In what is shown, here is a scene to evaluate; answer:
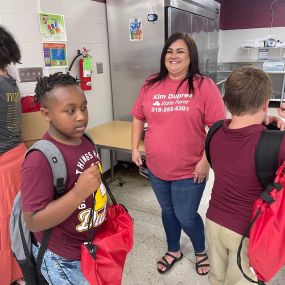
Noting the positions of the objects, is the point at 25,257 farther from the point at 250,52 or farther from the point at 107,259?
the point at 250,52

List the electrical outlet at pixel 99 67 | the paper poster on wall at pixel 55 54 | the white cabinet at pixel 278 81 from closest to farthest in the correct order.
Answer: the paper poster on wall at pixel 55 54, the electrical outlet at pixel 99 67, the white cabinet at pixel 278 81

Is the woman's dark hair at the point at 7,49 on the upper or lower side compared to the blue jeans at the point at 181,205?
upper

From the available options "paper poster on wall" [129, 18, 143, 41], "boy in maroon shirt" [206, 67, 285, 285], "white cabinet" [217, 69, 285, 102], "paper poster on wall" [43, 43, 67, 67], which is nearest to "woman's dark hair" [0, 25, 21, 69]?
"paper poster on wall" [43, 43, 67, 67]

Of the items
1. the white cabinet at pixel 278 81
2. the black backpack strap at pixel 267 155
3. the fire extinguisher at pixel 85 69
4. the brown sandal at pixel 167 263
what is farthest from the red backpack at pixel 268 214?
the white cabinet at pixel 278 81

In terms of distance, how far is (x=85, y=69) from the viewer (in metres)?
2.47

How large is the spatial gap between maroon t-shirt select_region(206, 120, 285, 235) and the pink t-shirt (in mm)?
318

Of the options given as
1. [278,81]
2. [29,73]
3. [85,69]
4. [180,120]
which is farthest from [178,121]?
[278,81]

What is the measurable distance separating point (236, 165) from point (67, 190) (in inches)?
23.7

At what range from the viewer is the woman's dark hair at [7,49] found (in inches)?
54.6

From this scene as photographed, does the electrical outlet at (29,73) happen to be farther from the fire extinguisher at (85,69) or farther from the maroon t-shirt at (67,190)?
the maroon t-shirt at (67,190)

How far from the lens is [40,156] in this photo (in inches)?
31.5

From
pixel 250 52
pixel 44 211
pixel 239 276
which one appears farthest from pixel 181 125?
pixel 250 52

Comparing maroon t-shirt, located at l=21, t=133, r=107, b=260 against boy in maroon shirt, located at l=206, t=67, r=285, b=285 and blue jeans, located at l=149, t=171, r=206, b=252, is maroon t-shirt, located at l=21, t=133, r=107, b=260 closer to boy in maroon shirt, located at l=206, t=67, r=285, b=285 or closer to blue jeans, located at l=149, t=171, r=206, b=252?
boy in maroon shirt, located at l=206, t=67, r=285, b=285

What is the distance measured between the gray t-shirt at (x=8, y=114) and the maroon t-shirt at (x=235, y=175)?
103cm
